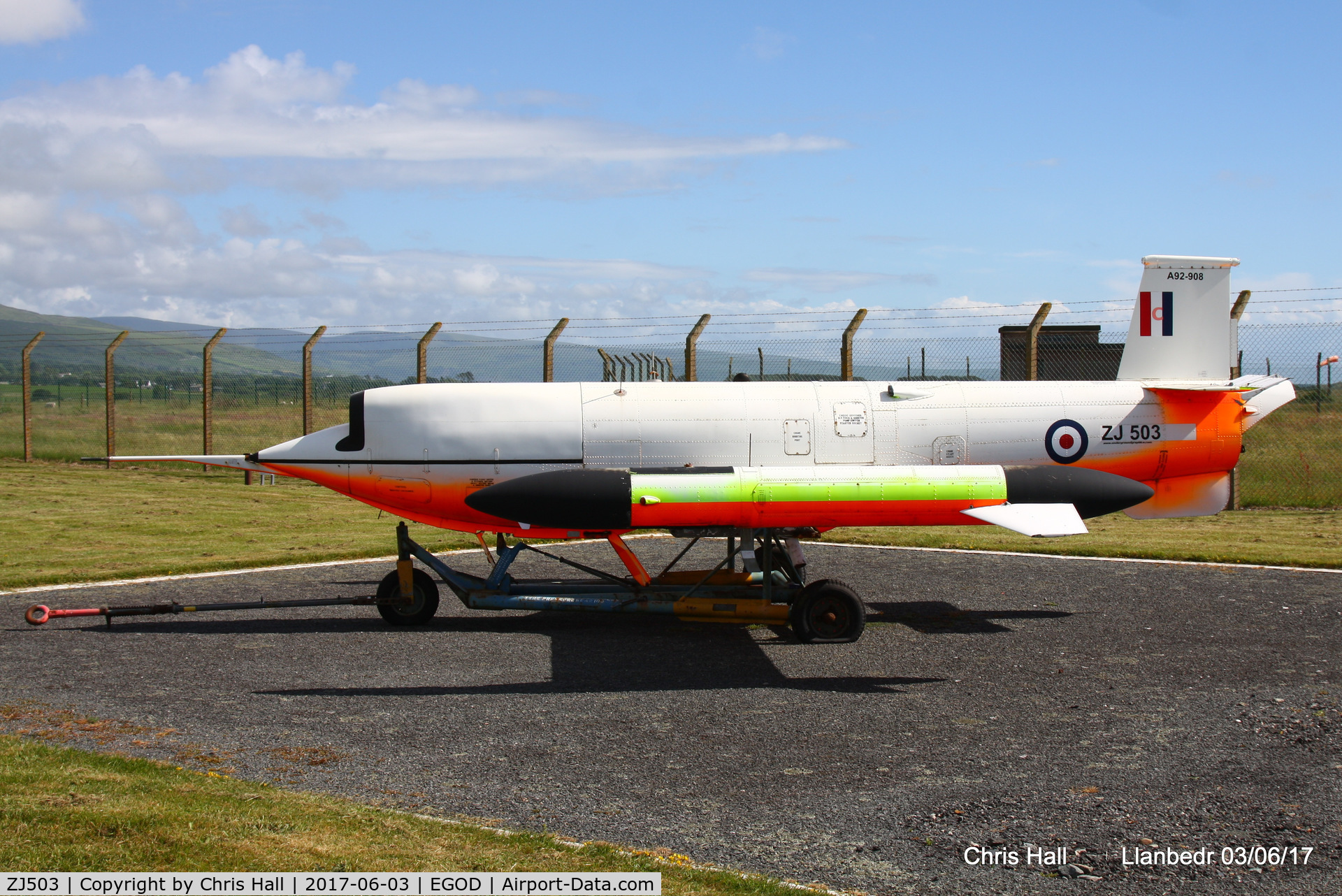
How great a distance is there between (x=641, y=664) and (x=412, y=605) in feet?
9.49

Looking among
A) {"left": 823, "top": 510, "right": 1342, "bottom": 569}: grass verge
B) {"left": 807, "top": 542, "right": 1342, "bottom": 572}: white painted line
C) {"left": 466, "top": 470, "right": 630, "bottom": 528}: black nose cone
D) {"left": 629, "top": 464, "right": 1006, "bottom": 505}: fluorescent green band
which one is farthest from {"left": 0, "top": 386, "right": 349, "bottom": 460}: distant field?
{"left": 629, "top": 464, "right": 1006, "bottom": 505}: fluorescent green band

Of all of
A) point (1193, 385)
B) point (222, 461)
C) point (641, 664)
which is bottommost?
point (641, 664)

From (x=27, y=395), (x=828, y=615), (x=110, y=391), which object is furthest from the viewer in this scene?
(x=27, y=395)

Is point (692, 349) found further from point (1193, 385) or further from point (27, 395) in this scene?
point (27, 395)

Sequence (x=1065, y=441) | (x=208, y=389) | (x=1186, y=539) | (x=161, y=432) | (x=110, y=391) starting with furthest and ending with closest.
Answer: (x=161, y=432) < (x=110, y=391) < (x=208, y=389) < (x=1186, y=539) < (x=1065, y=441)

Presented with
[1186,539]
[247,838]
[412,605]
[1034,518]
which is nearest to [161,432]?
[412,605]

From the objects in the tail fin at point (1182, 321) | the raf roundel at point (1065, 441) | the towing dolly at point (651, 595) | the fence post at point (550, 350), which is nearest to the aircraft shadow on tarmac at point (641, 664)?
the towing dolly at point (651, 595)

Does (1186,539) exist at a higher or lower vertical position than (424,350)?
lower

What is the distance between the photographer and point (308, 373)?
21.1 metres

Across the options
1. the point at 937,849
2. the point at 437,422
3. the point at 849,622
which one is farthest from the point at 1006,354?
the point at 937,849

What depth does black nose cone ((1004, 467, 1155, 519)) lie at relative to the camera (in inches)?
395

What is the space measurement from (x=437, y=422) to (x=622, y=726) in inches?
186

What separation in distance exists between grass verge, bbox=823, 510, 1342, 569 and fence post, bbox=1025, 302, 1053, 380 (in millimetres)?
2845

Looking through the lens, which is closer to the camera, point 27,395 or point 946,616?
point 946,616
